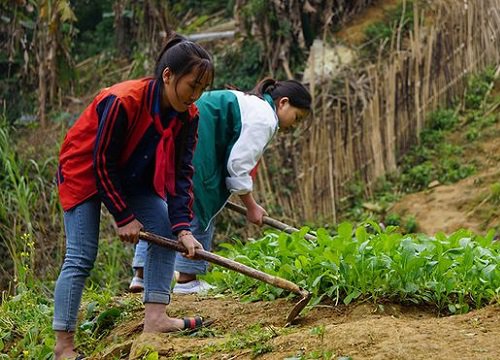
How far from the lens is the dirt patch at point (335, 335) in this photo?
11.4 ft

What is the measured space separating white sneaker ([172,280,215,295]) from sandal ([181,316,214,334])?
843 millimetres

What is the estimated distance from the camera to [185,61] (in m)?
4.09

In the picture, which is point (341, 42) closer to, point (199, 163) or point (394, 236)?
point (199, 163)

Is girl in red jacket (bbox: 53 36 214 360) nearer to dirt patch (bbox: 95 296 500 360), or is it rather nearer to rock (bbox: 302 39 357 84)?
dirt patch (bbox: 95 296 500 360)

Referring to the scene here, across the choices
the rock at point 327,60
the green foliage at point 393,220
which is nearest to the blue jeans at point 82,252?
the green foliage at point 393,220

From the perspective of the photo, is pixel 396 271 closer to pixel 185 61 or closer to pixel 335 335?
pixel 335 335

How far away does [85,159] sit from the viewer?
4.14 metres

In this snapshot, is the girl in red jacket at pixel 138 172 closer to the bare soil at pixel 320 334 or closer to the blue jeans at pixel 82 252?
the blue jeans at pixel 82 252

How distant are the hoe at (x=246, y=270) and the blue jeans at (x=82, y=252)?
112 millimetres

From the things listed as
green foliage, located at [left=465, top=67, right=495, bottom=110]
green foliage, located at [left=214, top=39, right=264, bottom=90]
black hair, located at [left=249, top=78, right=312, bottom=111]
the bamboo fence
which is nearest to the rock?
the bamboo fence

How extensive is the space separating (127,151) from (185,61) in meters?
0.48

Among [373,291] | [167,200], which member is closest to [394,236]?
[373,291]

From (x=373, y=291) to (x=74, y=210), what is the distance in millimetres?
1399

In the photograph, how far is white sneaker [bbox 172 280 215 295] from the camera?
5375 millimetres
